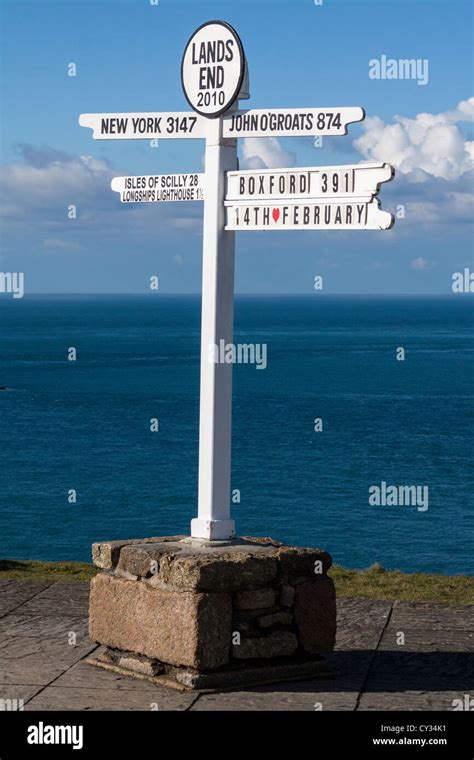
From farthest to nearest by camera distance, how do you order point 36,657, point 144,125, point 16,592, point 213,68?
point 16,592
point 144,125
point 36,657
point 213,68

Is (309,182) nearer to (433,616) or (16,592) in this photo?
(433,616)

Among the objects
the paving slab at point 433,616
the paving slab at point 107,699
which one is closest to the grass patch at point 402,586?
the paving slab at point 433,616

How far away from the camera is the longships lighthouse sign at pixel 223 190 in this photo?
28.6 feet

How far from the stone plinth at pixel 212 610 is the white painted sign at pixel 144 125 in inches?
123

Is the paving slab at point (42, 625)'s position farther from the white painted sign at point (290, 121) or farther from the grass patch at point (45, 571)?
the white painted sign at point (290, 121)

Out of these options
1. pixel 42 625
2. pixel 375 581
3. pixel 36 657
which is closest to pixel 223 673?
pixel 36 657

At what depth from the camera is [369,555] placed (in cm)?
4372

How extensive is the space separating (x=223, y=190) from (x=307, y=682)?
3.67 m

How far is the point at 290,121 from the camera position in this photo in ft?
29.0

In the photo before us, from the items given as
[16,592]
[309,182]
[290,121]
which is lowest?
[16,592]

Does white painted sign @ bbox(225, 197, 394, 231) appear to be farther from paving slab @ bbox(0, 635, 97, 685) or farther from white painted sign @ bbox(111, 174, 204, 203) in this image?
paving slab @ bbox(0, 635, 97, 685)

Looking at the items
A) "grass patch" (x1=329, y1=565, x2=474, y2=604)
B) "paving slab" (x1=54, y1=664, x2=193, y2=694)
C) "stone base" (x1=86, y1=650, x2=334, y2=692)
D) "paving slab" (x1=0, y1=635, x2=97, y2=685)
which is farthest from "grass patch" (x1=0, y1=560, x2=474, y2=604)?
"paving slab" (x1=54, y1=664, x2=193, y2=694)
